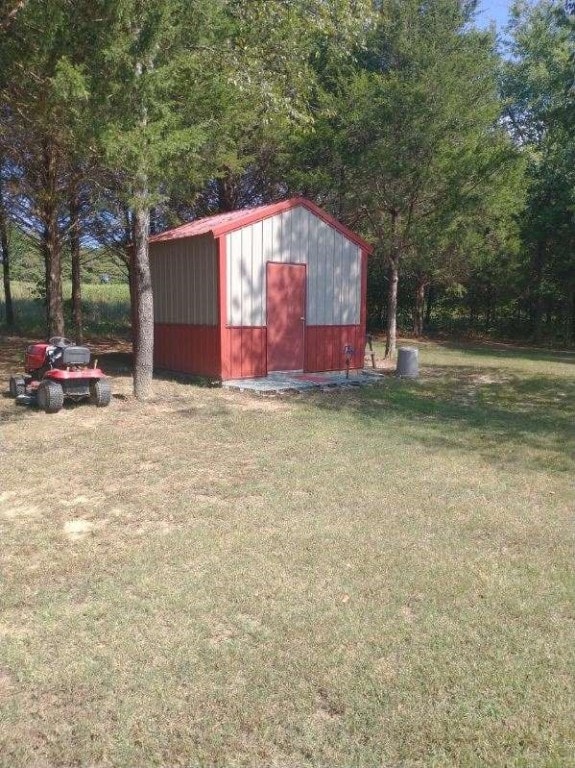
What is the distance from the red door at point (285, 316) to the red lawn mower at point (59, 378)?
367cm

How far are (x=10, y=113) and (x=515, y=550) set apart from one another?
1021cm

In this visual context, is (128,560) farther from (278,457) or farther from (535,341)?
(535,341)

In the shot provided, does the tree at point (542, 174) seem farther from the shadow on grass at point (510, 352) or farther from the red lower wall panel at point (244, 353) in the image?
the red lower wall panel at point (244, 353)

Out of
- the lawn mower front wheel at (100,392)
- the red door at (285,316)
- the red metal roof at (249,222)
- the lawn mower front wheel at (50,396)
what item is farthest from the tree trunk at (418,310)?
the lawn mower front wheel at (50,396)

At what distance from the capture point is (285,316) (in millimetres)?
11164

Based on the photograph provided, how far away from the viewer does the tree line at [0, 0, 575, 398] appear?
7.06 meters

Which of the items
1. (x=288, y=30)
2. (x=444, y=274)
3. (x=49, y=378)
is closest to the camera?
(x=49, y=378)

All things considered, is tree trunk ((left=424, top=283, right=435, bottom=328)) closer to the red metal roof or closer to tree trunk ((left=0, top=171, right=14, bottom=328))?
the red metal roof

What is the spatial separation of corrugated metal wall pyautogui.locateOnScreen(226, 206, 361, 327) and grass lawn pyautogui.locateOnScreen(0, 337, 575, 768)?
443 centimetres

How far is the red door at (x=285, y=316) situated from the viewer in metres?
10.9

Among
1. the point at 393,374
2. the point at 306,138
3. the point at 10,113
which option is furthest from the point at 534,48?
the point at 10,113

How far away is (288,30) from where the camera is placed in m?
9.33

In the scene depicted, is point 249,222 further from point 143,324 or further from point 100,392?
point 100,392

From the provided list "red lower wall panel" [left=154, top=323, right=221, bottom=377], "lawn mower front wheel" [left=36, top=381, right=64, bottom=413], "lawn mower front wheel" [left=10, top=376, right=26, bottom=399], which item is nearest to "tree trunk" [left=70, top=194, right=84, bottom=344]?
"red lower wall panel" [left=154, top=323, right=221, bottom=377]
